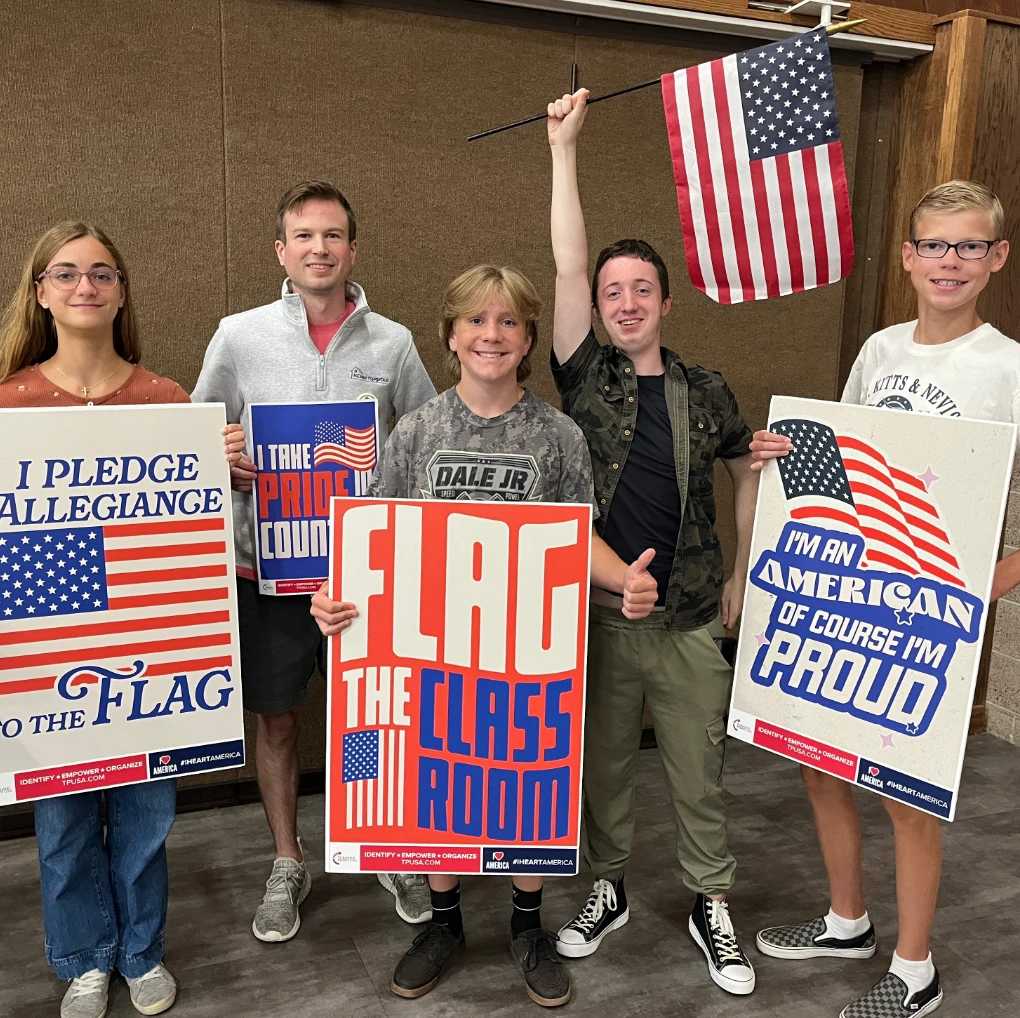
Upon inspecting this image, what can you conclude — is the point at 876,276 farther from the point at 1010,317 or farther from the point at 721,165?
the point at 721,165

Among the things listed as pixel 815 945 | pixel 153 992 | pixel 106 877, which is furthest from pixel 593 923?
pixel 106 877

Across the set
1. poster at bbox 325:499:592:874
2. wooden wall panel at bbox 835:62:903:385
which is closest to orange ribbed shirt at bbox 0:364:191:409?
poster at bbox 325:499:592:874

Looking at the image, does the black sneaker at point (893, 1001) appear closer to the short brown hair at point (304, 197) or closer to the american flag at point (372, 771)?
the american flag at point (372, 771)

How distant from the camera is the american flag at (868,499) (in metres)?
1.92

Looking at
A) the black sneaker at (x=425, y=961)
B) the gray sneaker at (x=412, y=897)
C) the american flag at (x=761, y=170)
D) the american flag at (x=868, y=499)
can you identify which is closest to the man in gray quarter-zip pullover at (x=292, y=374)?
the gray sneaker at (x=412, y=897)

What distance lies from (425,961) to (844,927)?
3.30 ft

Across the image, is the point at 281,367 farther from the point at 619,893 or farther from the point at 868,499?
the point at 619,893

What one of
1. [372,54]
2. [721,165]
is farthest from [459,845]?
[372,54]

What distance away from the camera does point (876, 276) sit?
373cm

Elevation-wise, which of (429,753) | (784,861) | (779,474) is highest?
(779,474)

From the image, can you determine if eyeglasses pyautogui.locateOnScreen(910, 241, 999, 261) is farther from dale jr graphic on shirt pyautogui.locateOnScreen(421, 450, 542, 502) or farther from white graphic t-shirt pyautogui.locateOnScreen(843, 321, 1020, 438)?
dale jr graphic on shirt pyautogui.locateOnScreen(421, 450, 542, 502)

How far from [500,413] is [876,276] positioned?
A: 7.59 feet

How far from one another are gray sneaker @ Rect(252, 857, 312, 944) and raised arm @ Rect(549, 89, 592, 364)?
154 centimetres

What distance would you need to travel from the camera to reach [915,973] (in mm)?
2133
